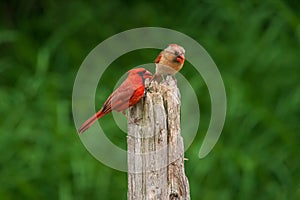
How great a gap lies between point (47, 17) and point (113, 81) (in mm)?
887

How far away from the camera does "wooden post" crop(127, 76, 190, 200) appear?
2676 millimetres

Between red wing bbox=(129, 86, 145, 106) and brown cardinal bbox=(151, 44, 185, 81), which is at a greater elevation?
brown cardinal bbox=(151, 44, 185, 81)

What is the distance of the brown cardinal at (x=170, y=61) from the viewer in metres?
2.70

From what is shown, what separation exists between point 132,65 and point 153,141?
10.8 feet

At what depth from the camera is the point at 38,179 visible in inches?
200

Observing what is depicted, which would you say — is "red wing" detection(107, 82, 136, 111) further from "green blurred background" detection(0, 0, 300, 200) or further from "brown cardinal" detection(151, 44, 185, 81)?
"green blurred background" detection(0, 0, 300, 200)

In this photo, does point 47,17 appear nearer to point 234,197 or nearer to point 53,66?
point 53,66

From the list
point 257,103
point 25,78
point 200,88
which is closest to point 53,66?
point 25,78

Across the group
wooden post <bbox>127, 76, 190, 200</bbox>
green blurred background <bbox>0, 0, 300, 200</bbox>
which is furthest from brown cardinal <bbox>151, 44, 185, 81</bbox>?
green blurred background <bbox>0, 0, 300, 200</bbox>

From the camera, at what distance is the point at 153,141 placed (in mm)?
2674

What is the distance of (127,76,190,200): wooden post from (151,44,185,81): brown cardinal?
0.04m

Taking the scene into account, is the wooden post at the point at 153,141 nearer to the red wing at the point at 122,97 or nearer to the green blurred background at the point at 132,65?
the red wing at the point at 122,97

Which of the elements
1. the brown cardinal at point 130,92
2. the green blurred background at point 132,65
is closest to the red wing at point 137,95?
the brown cardinal at point 130,92

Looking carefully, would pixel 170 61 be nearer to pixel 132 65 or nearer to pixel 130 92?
pixel 130 92
